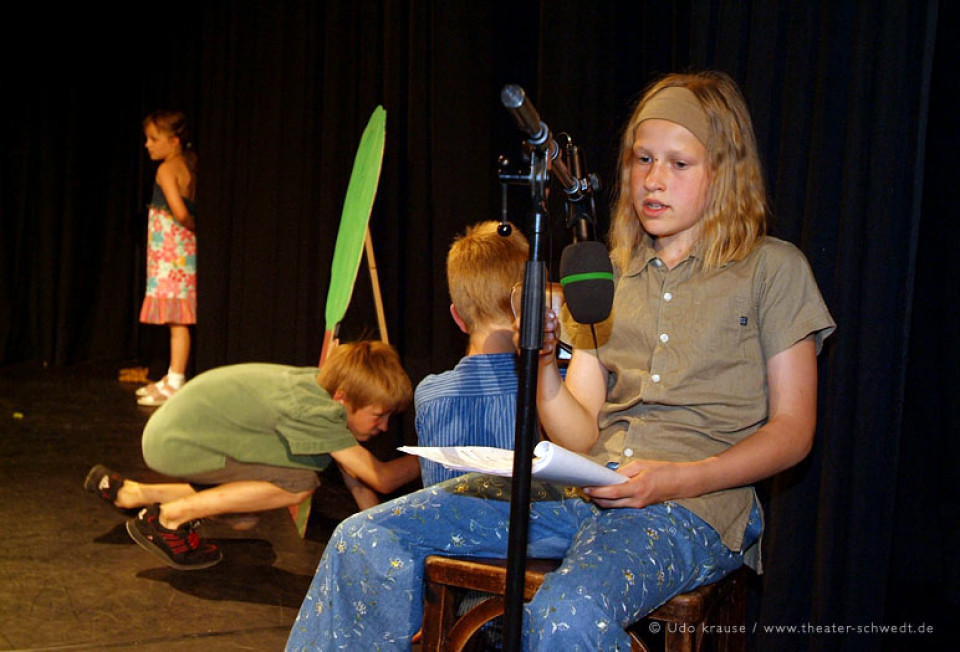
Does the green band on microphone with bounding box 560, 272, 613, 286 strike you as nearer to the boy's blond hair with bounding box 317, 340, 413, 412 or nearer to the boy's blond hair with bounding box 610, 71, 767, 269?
the boy's blond hair with bounding box 610, 71, 767, 269

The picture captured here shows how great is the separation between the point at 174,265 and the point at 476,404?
3.92m

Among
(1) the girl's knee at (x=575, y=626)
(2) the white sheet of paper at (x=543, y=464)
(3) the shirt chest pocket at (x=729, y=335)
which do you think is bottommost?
(1) the girl's knee at (x=575, y=626)

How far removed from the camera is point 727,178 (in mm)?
1771

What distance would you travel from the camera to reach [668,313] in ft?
5.71

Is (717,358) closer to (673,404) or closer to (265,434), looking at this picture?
(673,404)

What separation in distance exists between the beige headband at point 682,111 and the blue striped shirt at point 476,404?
0.64m

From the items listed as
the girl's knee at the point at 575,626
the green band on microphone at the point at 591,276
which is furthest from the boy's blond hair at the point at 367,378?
the green band on microphone at the point at 591,276

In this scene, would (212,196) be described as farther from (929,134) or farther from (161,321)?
(929,134)

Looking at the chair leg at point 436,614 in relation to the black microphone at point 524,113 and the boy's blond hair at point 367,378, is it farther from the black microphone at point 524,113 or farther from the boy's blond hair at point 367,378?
the boy's blond hair at point 367,378

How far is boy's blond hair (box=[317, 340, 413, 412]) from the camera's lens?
9.75 ft

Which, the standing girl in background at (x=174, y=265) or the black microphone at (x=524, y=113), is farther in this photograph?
the standing girl in background at (x=174, y=265)

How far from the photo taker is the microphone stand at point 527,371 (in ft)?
3.93

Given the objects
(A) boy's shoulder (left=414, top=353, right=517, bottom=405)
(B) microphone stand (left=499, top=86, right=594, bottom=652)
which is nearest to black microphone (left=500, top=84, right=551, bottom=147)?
(B) microphone stand (left=499, top=86, right=594, bottom=652)

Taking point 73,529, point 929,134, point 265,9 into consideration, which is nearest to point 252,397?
point 73,529
